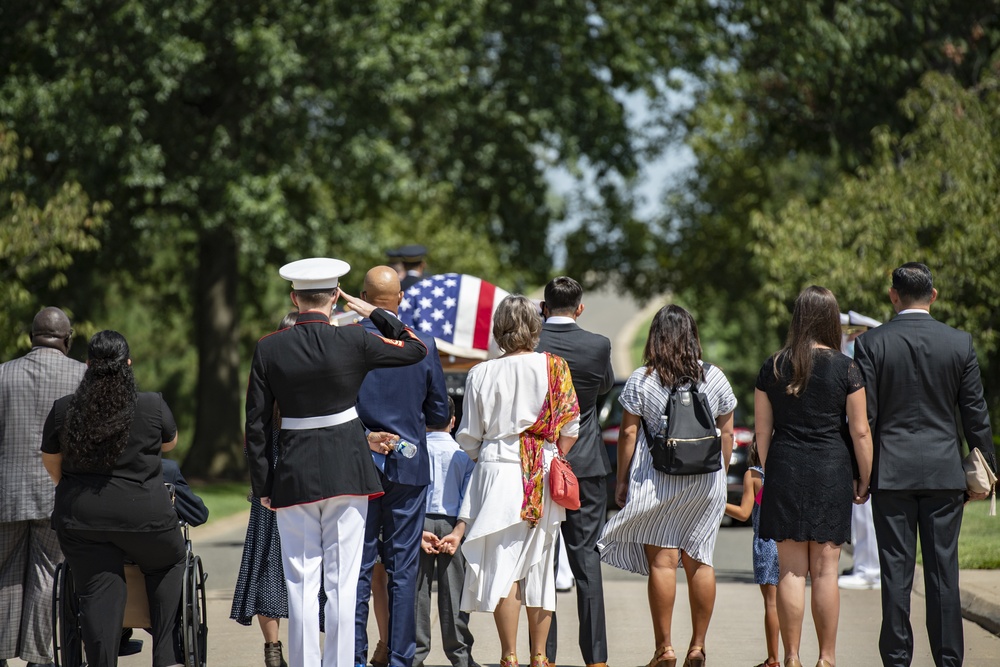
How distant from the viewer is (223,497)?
20625mm

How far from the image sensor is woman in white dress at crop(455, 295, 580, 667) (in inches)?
260

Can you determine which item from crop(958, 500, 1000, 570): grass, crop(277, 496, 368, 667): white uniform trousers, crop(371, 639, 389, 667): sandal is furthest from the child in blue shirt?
crop(958, 500, 1000, 570): grass

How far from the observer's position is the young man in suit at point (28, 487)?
6.98 m

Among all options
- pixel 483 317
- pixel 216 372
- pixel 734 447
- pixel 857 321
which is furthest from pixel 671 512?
pixel 216 372

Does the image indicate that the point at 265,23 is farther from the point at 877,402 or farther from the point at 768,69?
the point at 877,402

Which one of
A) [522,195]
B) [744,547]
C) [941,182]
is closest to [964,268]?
[941,182]

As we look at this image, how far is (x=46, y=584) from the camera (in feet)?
23.2

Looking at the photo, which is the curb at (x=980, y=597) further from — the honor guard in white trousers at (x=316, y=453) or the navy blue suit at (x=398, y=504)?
the honor guard in white trousers at (x=316, y=453)

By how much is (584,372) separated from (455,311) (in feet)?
10.2

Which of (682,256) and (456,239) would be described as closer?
(682,256)

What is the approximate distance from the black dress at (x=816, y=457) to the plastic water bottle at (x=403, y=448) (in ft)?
5.87

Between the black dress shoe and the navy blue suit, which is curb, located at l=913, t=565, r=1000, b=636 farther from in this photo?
the black dress shoe

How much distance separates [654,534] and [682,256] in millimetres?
21603

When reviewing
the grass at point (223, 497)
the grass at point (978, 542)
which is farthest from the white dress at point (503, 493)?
the grass at point (223, 497)
